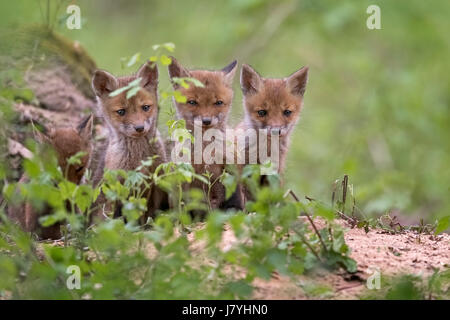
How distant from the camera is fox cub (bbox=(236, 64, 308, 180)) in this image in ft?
23.5

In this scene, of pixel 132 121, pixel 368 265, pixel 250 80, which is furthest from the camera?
pixel 250 80

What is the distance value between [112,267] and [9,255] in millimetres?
1098

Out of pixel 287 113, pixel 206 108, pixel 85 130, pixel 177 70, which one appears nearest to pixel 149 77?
pixel 177 70

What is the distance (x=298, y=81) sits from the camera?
7414 millimetres

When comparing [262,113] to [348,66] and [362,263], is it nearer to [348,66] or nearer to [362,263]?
[362,263]

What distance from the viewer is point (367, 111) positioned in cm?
1264

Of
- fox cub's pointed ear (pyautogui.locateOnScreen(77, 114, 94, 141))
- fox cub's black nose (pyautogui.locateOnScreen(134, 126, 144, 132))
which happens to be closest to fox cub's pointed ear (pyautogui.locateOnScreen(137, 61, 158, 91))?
fox cub's black nose (pyautogui.locateOnScreen(134, 126, 144, 132))

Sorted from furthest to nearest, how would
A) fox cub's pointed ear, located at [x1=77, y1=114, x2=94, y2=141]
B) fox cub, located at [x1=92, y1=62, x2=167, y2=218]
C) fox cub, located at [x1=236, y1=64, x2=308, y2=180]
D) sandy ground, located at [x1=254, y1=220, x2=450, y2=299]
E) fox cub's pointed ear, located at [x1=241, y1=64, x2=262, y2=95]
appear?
fox cub's pointed ear, located at [x1=241, y1=64, x2=262, y2=95]
fox cub, located at [x1=236, y1=64, x2=308, y2=180]
fox cub's pointed ear, located at [x1=77, y1=114, x2=94, y2=141]
fox cub, located at [x1=92, y1=62, x2=167, y2=218]
sandy ground, located at [x1=254, y1=220, x2=450, y2=299]

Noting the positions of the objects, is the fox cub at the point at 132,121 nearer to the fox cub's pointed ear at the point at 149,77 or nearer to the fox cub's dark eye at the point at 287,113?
the fox cub's pointed ear at the point at 149,77

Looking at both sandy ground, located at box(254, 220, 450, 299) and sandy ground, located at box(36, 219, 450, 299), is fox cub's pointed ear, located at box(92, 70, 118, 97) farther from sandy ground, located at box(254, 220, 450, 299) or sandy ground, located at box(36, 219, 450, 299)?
sandy ground, located at box(254, 220, 450, 299)

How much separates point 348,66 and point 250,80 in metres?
6.89

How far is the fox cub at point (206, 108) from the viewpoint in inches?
270

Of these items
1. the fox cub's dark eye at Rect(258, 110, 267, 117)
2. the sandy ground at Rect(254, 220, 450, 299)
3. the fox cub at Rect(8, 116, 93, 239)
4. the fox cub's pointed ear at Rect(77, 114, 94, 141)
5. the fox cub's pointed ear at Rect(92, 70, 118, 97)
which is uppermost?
the fox cub's pointed ear at Rect(92, 70, 118, 97)
